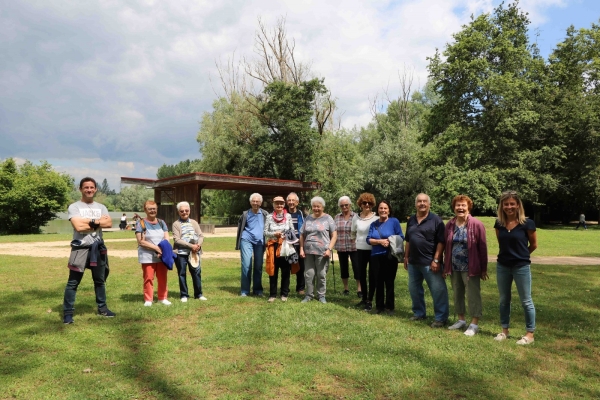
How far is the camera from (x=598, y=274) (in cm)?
983

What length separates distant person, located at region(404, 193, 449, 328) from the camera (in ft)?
17.4

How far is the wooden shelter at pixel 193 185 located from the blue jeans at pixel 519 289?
1943 cm

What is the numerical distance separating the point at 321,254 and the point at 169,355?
2755 millimetres

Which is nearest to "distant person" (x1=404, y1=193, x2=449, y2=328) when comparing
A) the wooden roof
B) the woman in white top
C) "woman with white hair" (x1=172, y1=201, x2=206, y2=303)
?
the woman in white top

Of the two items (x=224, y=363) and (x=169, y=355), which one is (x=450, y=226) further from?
(x=169, y=355)

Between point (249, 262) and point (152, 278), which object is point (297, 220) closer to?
point (249, 262)

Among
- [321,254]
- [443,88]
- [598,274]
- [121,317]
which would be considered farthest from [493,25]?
[121,317]

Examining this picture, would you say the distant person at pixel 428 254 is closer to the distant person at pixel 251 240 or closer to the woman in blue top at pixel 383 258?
the woman in blue top at pixel 383 258

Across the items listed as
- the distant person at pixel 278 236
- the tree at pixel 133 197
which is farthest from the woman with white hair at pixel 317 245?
the tree at pixel 133 197

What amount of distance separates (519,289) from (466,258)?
2.09 feet

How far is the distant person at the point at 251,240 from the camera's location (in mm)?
6852

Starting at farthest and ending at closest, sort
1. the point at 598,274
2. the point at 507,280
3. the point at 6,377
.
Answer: the point at 598,274
the point at 507,280
the point at 6,377

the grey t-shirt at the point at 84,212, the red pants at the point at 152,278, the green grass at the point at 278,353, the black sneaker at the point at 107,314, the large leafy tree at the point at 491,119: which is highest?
the large leafy tree at the point at 491,119

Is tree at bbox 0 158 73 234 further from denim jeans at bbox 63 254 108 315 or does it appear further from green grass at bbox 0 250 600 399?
denim jeans at bbox 63 254 108 315
